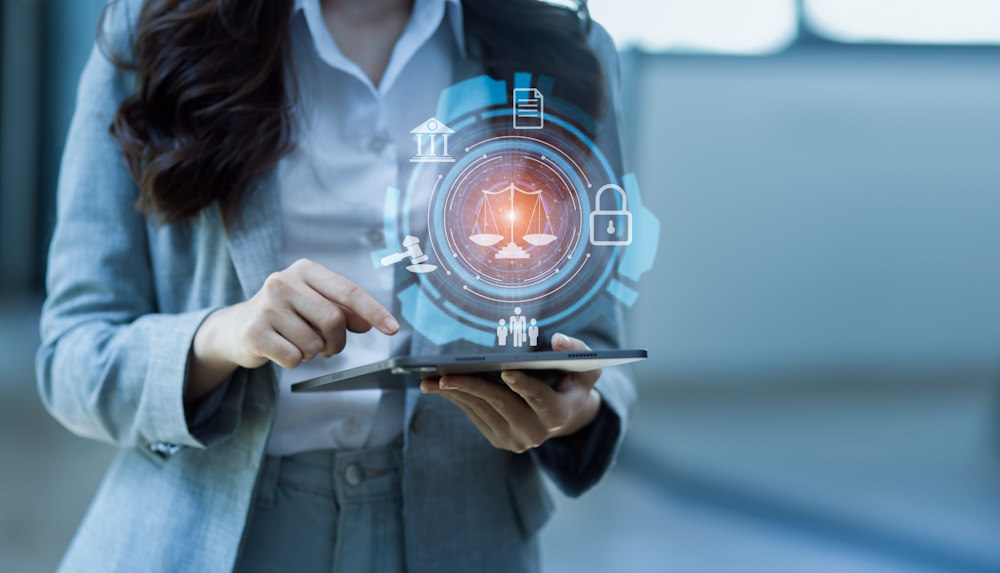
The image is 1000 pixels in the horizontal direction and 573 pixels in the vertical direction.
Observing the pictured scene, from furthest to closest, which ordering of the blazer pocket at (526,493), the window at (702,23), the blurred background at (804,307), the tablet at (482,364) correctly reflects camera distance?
the blurred background at (804,307) < the window at (702,23) < the blazer pocket at (526,493) < the tablet at (482,364)

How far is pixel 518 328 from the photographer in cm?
48

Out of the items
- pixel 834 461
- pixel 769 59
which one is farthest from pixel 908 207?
pixel 834 461

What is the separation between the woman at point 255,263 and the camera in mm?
551

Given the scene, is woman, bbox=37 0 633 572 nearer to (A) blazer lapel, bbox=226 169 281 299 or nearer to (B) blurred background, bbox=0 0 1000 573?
(A) blazer lapel, bbox=226 169 281 299

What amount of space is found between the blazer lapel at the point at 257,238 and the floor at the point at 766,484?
5.37 feet

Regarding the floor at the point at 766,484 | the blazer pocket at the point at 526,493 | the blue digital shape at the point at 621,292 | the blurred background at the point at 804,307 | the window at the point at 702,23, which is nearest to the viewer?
the blue digital shape at the point at 621,292

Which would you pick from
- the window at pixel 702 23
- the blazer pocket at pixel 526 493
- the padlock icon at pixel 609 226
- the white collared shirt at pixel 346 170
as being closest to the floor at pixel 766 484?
the window at pixel 702 23

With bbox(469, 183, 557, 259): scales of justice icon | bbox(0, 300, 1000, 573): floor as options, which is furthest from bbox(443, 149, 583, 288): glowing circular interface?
bbox(0, 300, 1000, 573): floor

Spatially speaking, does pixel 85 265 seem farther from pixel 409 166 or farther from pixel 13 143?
pixel 13 143

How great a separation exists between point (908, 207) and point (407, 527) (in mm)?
2646

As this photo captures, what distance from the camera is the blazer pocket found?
63cm

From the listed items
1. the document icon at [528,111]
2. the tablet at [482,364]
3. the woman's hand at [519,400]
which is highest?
the document icon at [528,111]

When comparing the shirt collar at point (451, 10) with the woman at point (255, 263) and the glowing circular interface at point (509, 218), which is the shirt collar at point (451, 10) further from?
the glowing circular interface at point (509, 218)

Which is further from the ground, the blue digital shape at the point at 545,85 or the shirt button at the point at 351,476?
the blue digital shape at the point at 545,85
